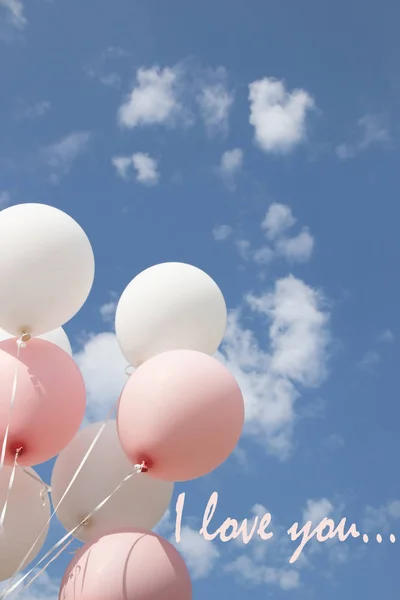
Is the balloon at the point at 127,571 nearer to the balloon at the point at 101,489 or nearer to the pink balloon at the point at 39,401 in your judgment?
the balloon at the point at 101,489

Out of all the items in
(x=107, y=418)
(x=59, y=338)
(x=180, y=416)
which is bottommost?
(x=180, y=416)

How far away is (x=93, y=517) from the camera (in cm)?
489

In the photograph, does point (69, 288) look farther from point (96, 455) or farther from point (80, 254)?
point (96, 455)

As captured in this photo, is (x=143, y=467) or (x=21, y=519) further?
(x=21, y=519)

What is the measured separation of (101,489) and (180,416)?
3.51 ft

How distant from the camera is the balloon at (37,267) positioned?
4.46 m

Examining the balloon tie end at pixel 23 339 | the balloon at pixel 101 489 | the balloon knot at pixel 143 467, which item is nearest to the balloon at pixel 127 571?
the balloon knot at pixel 143 467

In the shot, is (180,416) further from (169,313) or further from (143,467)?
(169,313)

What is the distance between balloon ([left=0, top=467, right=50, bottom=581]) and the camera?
4797mm

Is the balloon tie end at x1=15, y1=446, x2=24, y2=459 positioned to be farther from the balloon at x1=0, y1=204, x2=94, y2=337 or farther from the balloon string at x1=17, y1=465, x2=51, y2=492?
the balloon at x1=0, y1=204, x2=94, y2=337

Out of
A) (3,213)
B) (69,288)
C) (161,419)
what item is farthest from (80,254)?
(161,419)

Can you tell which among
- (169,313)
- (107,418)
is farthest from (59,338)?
(169,313)

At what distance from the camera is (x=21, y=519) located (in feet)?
15.9

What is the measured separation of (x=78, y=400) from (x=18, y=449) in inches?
19.5
